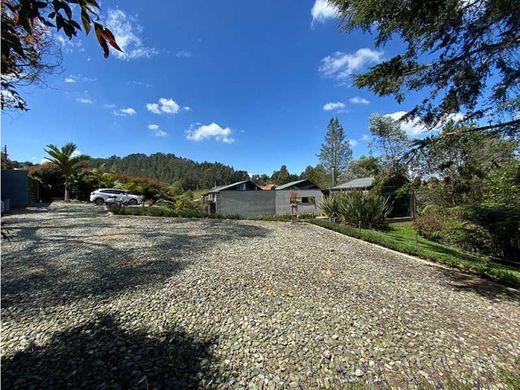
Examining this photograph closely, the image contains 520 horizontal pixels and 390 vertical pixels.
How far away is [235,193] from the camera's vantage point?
21094 millimetres

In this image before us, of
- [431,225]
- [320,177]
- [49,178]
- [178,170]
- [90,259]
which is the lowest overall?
[90,259]

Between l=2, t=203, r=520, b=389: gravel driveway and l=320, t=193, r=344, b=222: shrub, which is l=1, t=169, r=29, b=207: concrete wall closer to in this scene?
l=2, t=203, r=520, b=389: gravel driveway

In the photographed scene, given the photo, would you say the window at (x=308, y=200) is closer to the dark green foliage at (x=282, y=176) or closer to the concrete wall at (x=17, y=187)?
the concrete wall at (x=17, y=187)

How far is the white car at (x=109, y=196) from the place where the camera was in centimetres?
2108

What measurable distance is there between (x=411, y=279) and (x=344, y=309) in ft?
7.54

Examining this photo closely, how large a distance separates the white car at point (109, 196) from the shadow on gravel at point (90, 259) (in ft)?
41.6

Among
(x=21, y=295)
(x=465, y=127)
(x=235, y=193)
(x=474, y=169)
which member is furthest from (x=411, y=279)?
(x=235, y=193)

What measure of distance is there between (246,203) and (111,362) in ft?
62.4

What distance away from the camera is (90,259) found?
5.65m

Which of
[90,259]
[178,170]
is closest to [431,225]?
[90,259]

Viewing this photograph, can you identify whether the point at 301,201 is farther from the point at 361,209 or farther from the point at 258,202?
the point at 361,209

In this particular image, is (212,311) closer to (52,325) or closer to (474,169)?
(52,325)

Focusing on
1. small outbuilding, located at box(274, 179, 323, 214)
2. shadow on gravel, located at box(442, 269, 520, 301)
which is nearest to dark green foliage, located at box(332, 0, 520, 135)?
shadow on gravel, located at box(442, 269, 520, 301)

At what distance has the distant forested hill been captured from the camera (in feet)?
210
